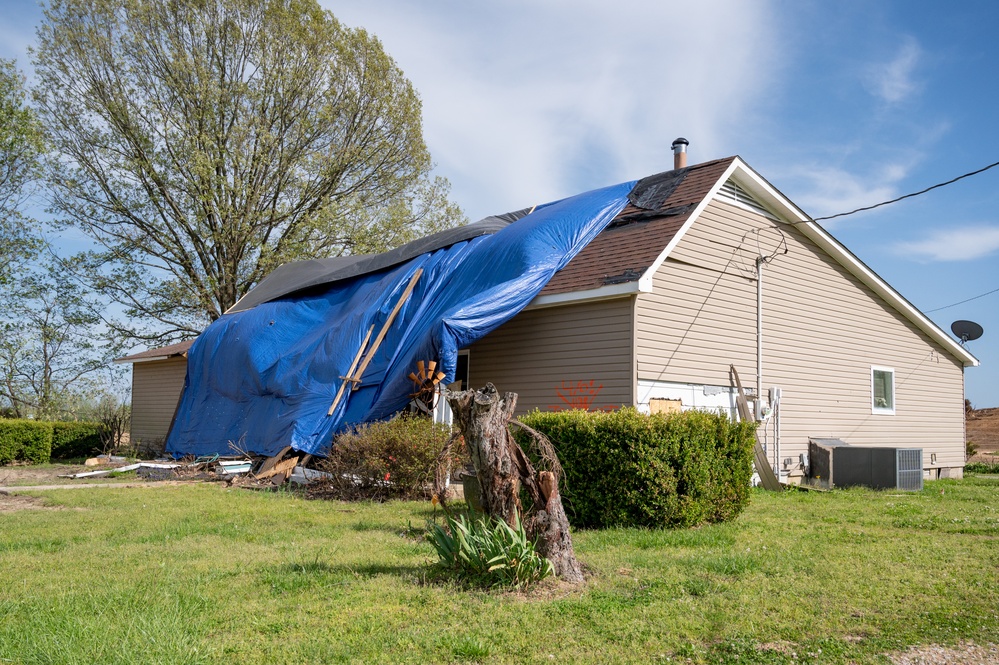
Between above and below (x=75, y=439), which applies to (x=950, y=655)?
below

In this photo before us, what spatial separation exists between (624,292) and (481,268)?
2.87 metres

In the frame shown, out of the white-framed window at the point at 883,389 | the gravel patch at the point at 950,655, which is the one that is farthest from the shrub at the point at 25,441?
the gravel patch at the point at 950,655

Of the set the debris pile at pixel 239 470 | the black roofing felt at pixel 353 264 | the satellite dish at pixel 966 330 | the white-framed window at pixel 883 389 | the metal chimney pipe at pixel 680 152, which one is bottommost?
the debris pile at pixel 239 470

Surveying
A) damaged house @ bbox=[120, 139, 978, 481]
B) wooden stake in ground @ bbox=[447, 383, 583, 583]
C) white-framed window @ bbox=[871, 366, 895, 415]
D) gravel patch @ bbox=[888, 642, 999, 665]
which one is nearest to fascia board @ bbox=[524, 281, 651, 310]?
damaged house @ bbox=[120, 139, 978, 481]

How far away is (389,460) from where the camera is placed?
36.8ft

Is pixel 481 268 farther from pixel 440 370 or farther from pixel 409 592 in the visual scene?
pixel 409 592

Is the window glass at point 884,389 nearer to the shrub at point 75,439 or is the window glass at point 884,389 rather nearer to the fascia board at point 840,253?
the fascia board at point 840,253

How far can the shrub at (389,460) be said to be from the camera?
11.1m

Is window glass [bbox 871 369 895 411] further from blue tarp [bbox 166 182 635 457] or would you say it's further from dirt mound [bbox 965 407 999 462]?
dirt mound [bbox 965 407 999 462]

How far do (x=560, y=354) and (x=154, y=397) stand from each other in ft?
48.8

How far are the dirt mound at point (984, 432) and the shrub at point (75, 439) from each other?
2455 centimetres

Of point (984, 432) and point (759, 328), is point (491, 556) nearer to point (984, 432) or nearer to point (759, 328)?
point (759, 328)

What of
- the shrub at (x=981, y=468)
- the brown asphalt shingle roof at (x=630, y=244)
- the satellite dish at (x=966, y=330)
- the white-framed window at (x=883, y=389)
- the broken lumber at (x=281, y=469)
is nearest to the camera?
the brown asphalt shingle roof at (x=630, y=244)

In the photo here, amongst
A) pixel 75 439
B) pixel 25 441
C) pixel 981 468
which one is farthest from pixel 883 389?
pixel 75 439
